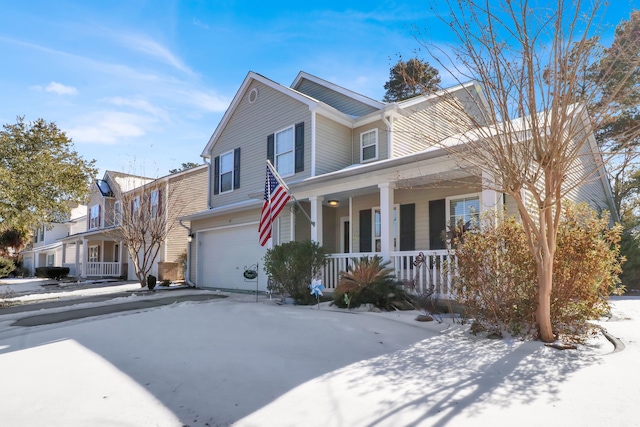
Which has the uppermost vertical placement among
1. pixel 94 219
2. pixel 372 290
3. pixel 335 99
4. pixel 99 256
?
pixel 335 99

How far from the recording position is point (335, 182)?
10422mm

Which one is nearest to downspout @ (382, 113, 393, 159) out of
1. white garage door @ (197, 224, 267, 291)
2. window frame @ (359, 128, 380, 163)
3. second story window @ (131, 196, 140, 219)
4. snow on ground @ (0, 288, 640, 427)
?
window frame @ (359, 128, 380, 163)

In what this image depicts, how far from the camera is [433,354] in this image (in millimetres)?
5027

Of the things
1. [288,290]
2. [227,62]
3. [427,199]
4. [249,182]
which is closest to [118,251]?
[249,182]

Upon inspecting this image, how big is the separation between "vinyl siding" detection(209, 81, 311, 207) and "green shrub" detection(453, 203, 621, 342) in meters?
7.99

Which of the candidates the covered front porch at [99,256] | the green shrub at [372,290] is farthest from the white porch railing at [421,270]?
the covered front porch at [99,256]

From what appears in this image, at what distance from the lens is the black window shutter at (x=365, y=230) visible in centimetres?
1220

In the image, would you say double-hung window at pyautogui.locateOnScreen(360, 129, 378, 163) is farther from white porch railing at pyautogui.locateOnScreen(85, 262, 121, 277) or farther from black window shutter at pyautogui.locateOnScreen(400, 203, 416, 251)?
white porch railing at pyautogui.locateOnScreen(85, 262, 121, 277)

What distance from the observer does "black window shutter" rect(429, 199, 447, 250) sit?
10.6 metres

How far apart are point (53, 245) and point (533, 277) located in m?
37.1

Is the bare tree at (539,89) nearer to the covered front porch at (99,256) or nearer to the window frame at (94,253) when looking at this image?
the covered front porch at (99,256)

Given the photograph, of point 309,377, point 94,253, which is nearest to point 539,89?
point 309,377

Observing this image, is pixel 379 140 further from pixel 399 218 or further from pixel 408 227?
pixel 408 227

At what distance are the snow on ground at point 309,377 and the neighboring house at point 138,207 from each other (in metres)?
12.4
